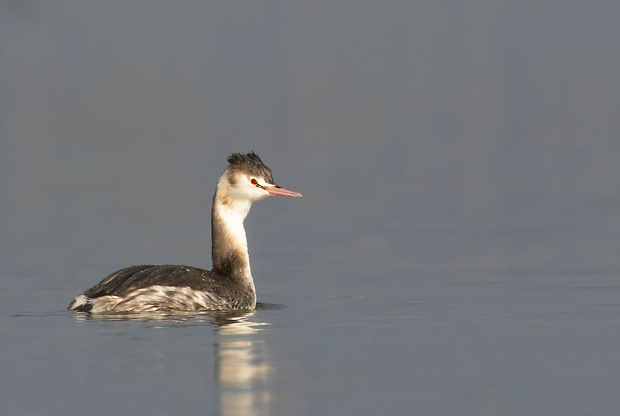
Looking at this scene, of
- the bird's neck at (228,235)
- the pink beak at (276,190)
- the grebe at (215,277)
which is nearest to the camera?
the grebe at (215,277)

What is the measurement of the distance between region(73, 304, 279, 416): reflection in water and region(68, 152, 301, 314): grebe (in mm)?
174

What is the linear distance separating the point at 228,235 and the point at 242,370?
5976mm

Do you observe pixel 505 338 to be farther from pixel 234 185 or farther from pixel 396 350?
pixel 234 185

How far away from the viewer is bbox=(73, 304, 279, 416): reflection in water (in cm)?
1053

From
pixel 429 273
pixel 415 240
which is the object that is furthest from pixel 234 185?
pixel 415 240

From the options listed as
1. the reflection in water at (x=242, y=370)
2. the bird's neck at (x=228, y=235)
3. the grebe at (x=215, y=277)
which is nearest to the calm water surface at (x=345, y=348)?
the reflection in water at (x=242, y=370)

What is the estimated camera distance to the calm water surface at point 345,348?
34.7ft

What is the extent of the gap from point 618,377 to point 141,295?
6.38 m

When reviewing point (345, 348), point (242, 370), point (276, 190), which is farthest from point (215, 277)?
point (242, 370)

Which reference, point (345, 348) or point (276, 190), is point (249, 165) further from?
point (345, 348)

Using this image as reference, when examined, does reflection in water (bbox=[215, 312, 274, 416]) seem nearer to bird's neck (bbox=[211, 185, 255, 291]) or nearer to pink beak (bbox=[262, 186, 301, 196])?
bird's neck (bbox=[211, 185, 255, 291])

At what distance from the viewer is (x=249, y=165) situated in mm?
17359

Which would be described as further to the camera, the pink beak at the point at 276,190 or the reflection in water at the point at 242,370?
the pink beak at the point at 276,190

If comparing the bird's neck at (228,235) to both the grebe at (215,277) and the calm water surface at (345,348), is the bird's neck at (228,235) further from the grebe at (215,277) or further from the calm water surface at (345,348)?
the calm water surface at (345,348)
